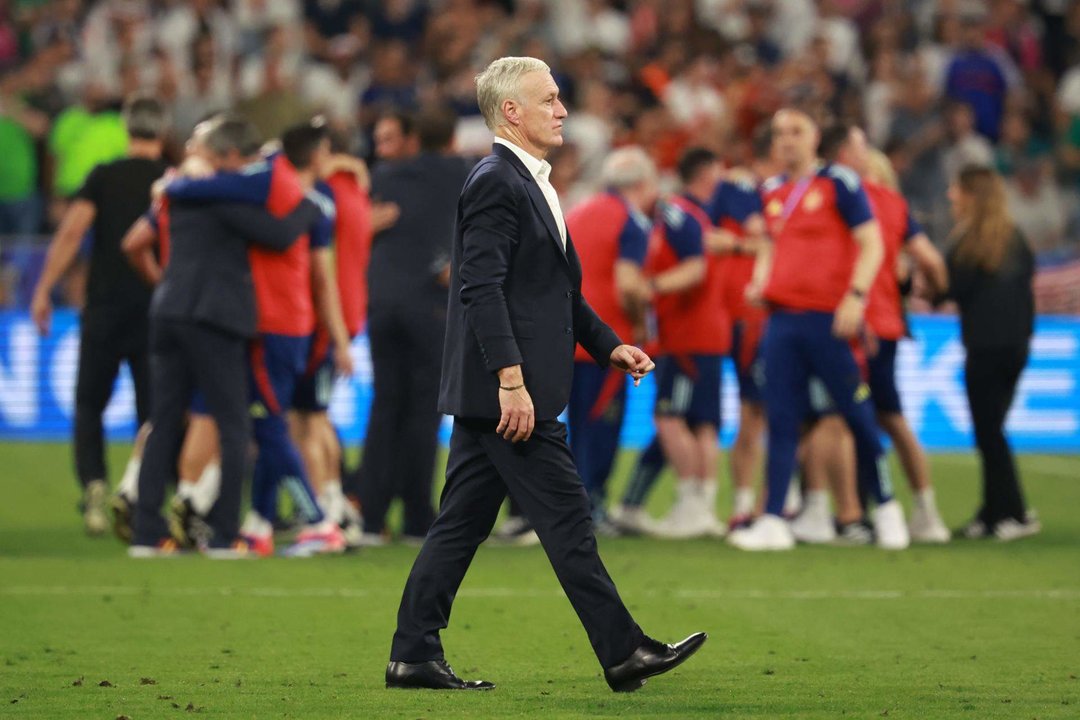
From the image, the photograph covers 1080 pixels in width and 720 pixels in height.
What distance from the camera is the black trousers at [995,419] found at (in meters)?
11.7

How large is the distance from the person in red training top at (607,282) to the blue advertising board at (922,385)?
5.64 meters

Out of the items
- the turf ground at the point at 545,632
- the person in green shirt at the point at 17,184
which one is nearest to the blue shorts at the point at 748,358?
the turf ground at the point at 545,632

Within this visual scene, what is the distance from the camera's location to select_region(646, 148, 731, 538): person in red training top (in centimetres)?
1179

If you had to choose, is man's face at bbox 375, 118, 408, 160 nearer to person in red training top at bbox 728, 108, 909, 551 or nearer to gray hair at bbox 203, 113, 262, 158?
gray hair at bbox 203, 113, 262, 158

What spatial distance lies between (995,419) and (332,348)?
3987 mm

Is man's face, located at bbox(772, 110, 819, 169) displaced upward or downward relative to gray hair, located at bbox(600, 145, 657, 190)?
upward

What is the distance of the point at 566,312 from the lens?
632 cm

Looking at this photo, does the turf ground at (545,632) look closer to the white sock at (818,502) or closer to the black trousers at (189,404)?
the black trousers at (189,404)

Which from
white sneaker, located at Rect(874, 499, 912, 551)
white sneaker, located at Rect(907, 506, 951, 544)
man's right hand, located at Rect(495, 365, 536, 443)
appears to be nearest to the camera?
man's right hand, located at Rect(495, 365, 536, 443)

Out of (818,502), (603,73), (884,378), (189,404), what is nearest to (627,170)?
(884,378)

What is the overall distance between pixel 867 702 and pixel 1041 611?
2.57 m

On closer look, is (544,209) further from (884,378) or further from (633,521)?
(633,521)

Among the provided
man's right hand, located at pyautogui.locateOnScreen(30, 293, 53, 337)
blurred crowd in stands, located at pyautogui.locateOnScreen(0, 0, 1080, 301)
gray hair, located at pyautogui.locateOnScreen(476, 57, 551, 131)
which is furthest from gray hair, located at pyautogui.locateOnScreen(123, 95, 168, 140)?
blurred crowd in stands, located at pyautogui.locateOnScreen(0, 0, 1080, 301)

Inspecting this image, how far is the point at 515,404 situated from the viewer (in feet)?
19.9
